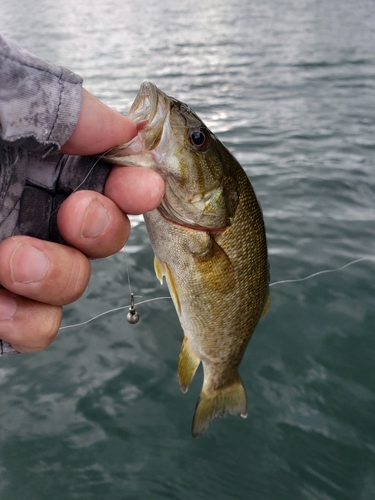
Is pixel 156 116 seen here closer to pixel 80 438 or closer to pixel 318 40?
pixel 80 438

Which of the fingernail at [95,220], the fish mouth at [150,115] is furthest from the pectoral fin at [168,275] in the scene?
the fish mouth at [150,115]

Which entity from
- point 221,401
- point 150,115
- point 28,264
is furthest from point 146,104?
point 221,401

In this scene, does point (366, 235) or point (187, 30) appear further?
point (187, 30)

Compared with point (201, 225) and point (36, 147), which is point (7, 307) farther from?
point (201, 225)

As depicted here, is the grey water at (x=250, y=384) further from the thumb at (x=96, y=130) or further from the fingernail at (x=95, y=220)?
the thumb at (x=96, y=130)

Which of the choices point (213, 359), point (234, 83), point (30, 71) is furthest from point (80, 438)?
point (234, 83)
